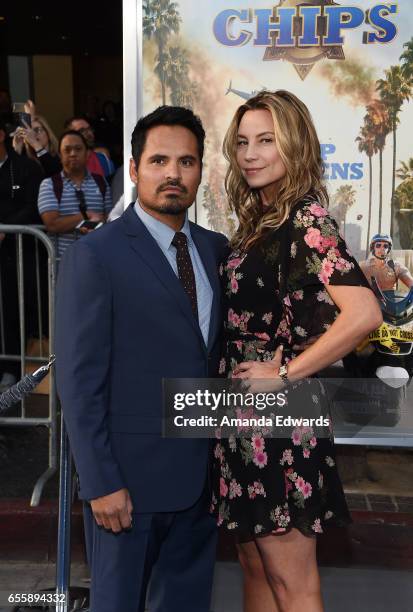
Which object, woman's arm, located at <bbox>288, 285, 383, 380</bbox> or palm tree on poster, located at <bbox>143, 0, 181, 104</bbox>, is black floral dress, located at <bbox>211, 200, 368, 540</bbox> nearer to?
woman's arm, located at <bbox>288, 285, 383, 380</bbox>

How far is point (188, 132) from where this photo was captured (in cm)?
268

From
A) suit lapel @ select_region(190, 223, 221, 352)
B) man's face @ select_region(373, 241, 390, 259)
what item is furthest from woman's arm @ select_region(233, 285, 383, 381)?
man's face @ select_region(373, 241, 390, 259)

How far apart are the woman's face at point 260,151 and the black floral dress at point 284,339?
0.54ft

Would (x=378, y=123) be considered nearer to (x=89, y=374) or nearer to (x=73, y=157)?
(x=89, y=374)

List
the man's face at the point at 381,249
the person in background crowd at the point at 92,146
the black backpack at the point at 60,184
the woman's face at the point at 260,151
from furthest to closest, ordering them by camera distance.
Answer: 1. the person in background crowd at the point at 92,146
2. the black backpack at the point at 60,184
3. the man's face at the point at 381,249
4. the woman's face at the point at 260,151

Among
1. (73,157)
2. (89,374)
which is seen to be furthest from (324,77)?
(73,157)

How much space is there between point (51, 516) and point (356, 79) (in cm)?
263

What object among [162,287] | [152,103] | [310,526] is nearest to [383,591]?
[310,526]

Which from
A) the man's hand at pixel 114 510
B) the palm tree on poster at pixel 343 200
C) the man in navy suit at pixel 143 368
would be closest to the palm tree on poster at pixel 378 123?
the palm tree on poster at pixel 343 200

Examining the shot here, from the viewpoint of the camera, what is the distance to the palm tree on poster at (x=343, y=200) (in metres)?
4.08

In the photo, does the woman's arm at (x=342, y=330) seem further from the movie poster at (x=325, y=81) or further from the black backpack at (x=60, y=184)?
the black backpack at (x=60, y=184)

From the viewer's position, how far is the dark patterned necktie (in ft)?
8.67

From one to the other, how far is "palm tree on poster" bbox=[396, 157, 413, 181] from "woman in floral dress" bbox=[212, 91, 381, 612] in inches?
58.2

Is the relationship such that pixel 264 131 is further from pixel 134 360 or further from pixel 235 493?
pixel 235 493
